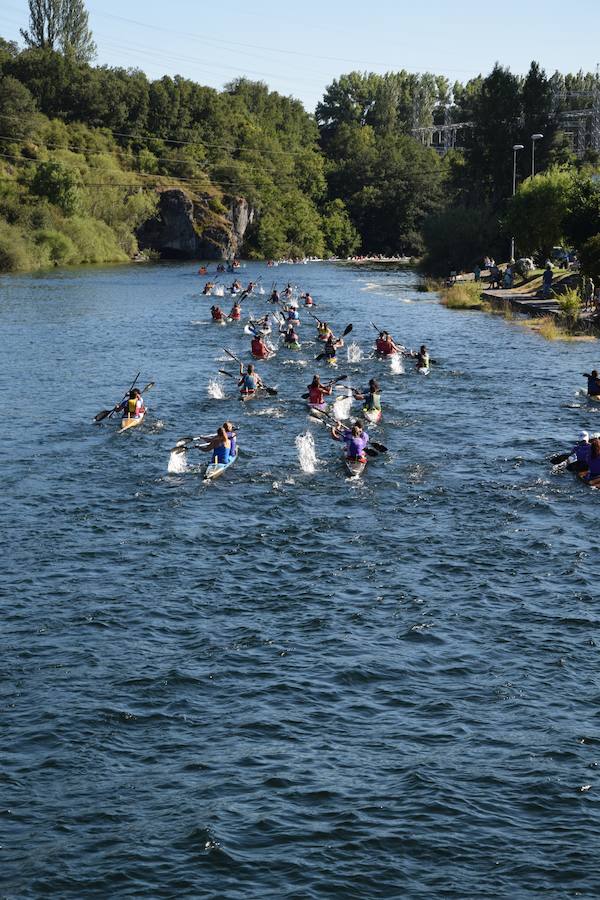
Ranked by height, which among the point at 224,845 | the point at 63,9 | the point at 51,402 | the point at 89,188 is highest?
the point at 63,9

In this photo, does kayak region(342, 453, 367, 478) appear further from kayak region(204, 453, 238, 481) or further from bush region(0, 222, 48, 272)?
bush region(0, 222, 48, 272)

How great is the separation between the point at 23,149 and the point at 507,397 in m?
115

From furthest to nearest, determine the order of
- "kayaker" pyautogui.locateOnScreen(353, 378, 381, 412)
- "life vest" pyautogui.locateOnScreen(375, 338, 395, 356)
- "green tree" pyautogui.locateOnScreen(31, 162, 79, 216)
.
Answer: "green tree" pyautogui.locateOnScreen(31, 162, 79, 216), "life vest" pyautogui.locateOnScreen(375, 338, 395, 356), "kayaker" pyautogui.locateOnScreen(353, 378, 381, 412)

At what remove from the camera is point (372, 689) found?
67.9 ft

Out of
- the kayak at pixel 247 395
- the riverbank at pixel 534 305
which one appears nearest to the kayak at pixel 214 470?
the kayak at pixel 247 395

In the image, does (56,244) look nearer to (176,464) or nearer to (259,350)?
(259,350)

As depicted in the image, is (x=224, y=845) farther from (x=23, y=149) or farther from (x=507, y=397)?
(x=23, y=149)

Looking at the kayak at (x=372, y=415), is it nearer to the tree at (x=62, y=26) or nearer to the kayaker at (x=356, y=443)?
the kayaker at (x=356, y=443)

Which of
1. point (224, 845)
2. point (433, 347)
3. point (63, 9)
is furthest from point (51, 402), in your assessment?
point (63, 9)

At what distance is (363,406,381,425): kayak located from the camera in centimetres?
4224

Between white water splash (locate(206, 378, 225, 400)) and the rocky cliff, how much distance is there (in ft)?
369

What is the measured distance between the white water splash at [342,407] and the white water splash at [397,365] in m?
10.7

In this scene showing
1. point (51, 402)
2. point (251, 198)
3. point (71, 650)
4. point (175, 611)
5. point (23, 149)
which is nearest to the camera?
point (71, 650)

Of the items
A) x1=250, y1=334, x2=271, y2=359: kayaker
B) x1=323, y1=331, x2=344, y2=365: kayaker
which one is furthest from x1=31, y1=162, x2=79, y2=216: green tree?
x1=323, y1=331, x2=344, y2=365: kayaker
